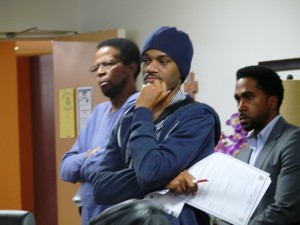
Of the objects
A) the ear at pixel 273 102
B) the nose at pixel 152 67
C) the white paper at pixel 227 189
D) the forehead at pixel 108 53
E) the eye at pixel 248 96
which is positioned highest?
the forehead at pixel 108 53

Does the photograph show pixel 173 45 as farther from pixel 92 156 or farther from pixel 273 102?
pixel 273 102

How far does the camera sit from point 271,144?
90.2 inches

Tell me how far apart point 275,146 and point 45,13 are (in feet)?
10.7

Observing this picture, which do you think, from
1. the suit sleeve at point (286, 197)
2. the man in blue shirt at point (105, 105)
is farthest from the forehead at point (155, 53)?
the suit sleeve at point (286, 197)

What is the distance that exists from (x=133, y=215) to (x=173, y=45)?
0.90 meters

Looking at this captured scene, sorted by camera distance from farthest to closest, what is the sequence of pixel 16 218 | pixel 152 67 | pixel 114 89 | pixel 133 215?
pixel 114 89
pixel 16 218
pixel 152 67
pixel 133 215

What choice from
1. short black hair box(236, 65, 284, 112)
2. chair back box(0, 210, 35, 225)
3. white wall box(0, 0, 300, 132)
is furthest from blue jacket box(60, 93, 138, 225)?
white wall box(0, 0, 300, 132)

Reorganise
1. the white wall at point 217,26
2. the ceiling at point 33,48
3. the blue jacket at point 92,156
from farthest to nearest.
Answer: the ceiling at point 33,48 < the white wall at point 217,26 < the blue jacket at point 92,156

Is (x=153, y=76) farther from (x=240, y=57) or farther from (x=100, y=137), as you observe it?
(x=240, y=57)

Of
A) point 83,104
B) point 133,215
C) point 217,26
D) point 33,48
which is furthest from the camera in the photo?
point 33,48

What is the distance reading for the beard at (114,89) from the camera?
2.21m

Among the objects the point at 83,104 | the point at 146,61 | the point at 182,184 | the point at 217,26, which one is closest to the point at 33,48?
the point at 83,104

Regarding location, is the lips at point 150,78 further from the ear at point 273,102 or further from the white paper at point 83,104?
the white paper at point 83,104

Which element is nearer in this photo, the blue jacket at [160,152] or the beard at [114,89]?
the blue jacket at [160,152]
